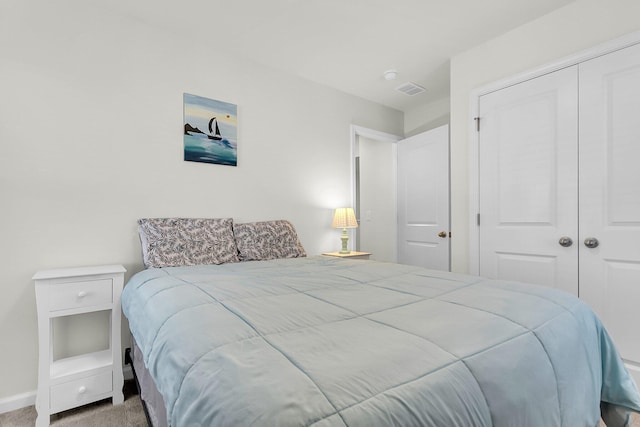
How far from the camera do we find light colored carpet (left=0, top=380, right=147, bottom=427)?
1.67 m

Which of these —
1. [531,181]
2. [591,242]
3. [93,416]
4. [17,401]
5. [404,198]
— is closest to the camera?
[93,416]

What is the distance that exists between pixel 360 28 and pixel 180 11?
1.32 metres

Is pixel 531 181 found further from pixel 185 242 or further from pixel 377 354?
pixel 185 242

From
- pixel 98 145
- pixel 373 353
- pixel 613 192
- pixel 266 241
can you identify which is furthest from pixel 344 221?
pixel 373 353

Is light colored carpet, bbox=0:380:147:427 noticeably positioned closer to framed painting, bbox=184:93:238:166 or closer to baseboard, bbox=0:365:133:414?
baseboard, bbox=0:365:133:414

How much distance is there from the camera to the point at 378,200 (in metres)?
4.51

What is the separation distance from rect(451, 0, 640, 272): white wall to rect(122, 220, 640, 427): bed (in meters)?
1.46

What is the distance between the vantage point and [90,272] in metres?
1.80

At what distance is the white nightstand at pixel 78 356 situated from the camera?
1.66 meters

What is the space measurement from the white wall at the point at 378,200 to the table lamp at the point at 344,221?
3.07ft

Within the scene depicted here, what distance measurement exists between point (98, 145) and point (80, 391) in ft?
4.99

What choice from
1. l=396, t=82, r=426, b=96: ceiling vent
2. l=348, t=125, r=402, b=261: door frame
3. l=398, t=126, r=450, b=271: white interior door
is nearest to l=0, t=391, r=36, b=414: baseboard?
l=348, t=125, r=402, b=261: door frame

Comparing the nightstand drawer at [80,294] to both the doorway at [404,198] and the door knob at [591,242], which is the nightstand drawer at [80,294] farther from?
the door knob at [591,242]

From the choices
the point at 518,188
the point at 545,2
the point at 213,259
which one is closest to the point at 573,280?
the point at 518,188
